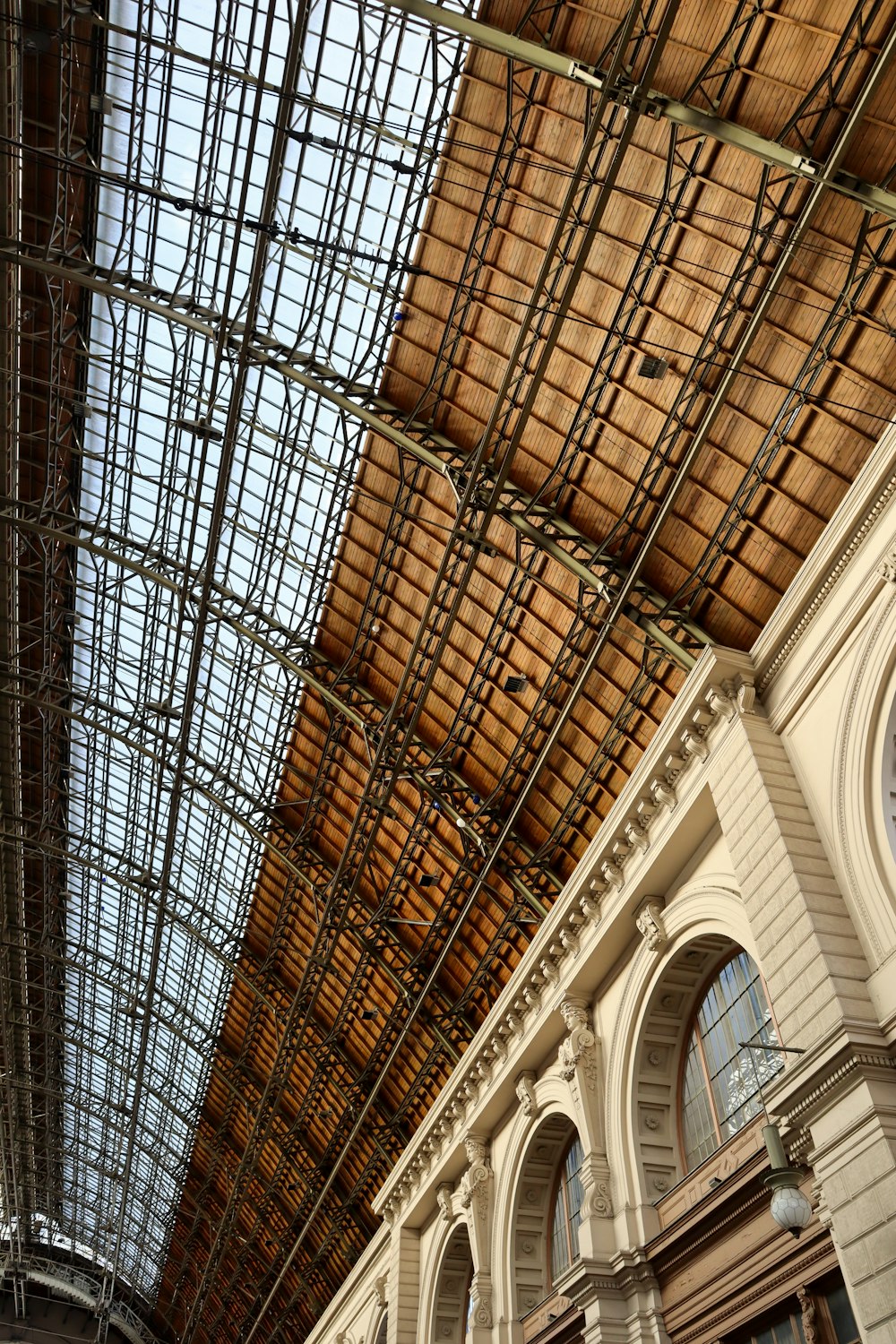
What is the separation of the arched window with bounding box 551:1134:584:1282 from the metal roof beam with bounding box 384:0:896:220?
64.2ft

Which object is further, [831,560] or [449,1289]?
[449,1289]

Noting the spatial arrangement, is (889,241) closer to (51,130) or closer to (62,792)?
(51,130)

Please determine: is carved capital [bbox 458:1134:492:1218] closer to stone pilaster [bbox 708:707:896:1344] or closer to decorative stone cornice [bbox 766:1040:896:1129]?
stone pilaster [bbox 708:707:896:1344]

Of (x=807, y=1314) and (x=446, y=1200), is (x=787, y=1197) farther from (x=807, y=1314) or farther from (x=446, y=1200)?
(x=446, y=1200)

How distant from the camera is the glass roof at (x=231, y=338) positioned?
73.4 ft

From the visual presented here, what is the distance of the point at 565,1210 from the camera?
2591 centimetres

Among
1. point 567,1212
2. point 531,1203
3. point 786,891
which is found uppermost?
point 786,891

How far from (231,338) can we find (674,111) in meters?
11.9

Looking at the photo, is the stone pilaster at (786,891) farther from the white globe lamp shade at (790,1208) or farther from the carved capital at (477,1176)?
the carved capital at (477,1176)

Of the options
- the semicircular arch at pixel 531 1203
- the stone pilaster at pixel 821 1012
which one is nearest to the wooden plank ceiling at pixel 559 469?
the stone pilaster at pixel 821 1012

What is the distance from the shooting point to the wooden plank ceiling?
58.2ft

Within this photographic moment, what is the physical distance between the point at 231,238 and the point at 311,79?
Answer: 192 inches

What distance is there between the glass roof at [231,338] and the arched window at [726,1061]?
14.3 meters

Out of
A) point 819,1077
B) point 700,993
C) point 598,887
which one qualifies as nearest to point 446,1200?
point 598,887
